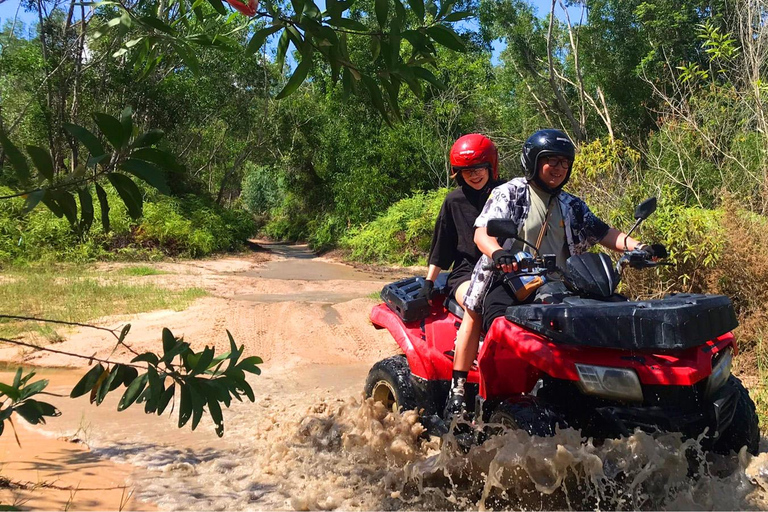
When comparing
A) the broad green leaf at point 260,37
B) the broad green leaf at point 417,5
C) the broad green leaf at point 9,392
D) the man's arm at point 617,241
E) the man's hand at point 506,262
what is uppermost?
the broad green leaf at point 417,5

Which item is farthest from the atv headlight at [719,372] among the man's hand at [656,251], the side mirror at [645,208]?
the side mirror at [645,208]

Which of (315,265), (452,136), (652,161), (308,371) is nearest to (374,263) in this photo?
(315,265)

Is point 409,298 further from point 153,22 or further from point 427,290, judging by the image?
point 153,22

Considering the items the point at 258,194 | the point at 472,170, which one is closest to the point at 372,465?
the point at 472,170

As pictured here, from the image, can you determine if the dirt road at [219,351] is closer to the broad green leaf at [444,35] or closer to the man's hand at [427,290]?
the man's hand at [427,290]

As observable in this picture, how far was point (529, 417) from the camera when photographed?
295cm

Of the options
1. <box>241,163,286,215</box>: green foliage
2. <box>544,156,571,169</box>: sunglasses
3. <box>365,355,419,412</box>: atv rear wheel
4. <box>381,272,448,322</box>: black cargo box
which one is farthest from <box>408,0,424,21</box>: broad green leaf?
<box>241,163,286,215</box>: green foliage

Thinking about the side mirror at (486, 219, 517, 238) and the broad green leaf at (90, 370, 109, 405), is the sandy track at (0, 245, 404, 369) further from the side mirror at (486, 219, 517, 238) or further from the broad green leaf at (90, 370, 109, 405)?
the side mirror at (486, 219, 517, 238)

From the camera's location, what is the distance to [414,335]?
410 cm

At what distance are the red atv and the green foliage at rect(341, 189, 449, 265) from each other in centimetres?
1301

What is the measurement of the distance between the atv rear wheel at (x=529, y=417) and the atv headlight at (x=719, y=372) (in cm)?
64

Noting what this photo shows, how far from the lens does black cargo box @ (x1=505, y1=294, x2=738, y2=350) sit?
101 inches

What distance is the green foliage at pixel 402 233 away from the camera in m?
17.1

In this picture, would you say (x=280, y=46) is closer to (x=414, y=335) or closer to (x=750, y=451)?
(x=414, y=335)
